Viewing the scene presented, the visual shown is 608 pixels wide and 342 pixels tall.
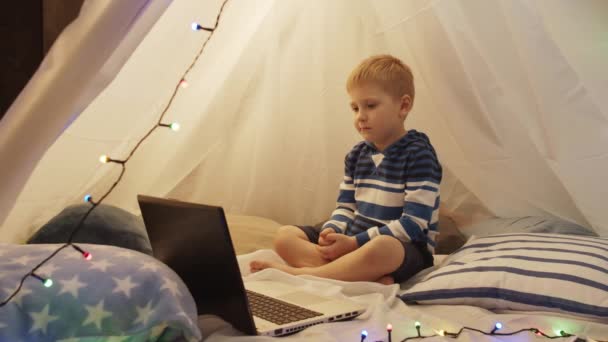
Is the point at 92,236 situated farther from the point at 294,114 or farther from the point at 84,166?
the point at 294,114

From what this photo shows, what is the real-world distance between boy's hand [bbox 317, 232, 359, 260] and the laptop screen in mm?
499

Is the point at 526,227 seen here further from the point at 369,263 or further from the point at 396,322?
the point at 396,322

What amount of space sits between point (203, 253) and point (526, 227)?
1143mm

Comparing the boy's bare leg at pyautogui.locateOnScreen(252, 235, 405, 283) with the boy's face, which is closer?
the boy's bare leg at pyautogui.locateOnScreen(252, 235, 405, 283)

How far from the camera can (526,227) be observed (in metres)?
1.88

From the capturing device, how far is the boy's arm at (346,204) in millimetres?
1835

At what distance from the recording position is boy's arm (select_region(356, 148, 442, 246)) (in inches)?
63.3

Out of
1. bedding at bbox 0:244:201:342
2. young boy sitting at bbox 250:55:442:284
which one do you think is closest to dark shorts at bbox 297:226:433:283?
young boy sitting at bbox 250:55:442:284

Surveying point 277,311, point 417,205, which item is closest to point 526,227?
point 417,205

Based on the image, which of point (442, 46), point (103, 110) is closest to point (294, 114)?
point (442, 46)

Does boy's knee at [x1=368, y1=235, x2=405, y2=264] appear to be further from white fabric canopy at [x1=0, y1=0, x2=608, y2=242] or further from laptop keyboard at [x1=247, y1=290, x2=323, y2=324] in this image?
white fabric canopy at [x1=0, y1=0, x2=608, y2=242]

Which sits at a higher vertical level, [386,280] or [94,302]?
[94,302]

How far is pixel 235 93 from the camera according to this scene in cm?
225

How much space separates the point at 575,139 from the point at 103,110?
3.70 feet
